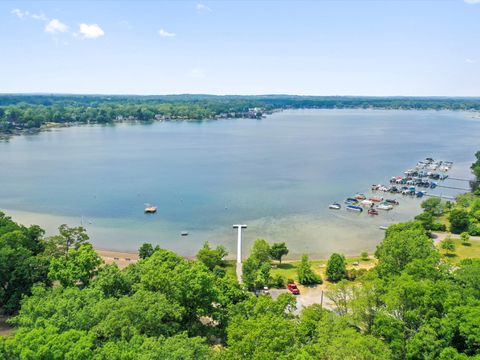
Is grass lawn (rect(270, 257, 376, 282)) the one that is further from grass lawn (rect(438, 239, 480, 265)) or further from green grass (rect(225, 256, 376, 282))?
grass lawn (rect(438, 239, 480, 265))

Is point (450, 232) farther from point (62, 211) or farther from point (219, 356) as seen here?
point (62, 211)

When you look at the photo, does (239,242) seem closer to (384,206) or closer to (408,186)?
(384,206)

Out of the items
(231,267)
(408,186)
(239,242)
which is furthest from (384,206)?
(231,267)

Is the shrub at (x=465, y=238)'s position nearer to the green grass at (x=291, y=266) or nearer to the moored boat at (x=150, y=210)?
the green grass at (x=291, y=266)

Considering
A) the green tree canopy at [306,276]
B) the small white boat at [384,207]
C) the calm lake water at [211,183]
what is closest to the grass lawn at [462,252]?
the calm lake water at [211,183]

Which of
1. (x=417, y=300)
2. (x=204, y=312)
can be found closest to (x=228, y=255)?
(x=204, y=312)

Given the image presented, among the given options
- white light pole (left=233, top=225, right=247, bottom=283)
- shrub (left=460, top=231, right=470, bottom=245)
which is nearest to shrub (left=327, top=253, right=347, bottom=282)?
white light pole (left=233, top=225, right=247, bottom=283)
